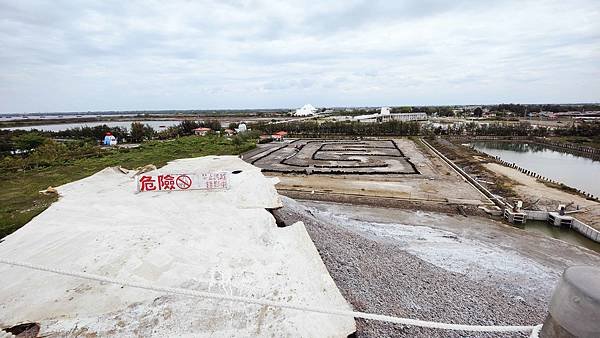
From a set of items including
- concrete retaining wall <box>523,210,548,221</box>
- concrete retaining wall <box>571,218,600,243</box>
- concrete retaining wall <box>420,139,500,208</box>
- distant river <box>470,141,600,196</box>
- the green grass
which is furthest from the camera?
distant river <box>470,141,600,196</box>

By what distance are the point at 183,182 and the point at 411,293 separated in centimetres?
881

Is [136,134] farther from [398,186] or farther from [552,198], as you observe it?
[552,198]

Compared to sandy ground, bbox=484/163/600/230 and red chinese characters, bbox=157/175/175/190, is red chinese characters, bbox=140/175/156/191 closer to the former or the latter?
red chinese characters, bbox=157/175/175/190

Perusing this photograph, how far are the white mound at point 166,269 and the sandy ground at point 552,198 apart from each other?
1659 cm

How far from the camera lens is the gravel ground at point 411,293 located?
20.0 feet

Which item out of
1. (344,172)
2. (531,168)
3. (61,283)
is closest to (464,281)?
(61,283)

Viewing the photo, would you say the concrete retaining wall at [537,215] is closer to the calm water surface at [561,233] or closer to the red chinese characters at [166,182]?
the calm water surface at [561,233]

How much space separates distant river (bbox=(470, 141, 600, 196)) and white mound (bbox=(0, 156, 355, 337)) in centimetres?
2627

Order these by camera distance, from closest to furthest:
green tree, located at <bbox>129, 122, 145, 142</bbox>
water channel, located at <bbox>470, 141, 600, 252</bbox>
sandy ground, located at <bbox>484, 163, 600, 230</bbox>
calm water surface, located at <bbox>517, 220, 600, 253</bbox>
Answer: calm water surface, located at <bbox>517, 220, 600, 253</bbox> < water channel, located at <bbox>470, 141, 600, 252</bbox> < sandy ground, located at <bbox>484, 163, 600, 230</bbox> < green tree, located at <bbox>129, 122, 145, 142</bbox>

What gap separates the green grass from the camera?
1032 centimetres

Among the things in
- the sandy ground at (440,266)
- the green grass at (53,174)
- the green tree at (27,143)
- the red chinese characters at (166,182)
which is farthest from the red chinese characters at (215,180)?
the green tree at (27,143)

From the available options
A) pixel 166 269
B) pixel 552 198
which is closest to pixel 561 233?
pixel 552 198

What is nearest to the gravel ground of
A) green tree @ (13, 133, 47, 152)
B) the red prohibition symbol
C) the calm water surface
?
the red prohibition symbol

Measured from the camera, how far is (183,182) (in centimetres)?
1151
